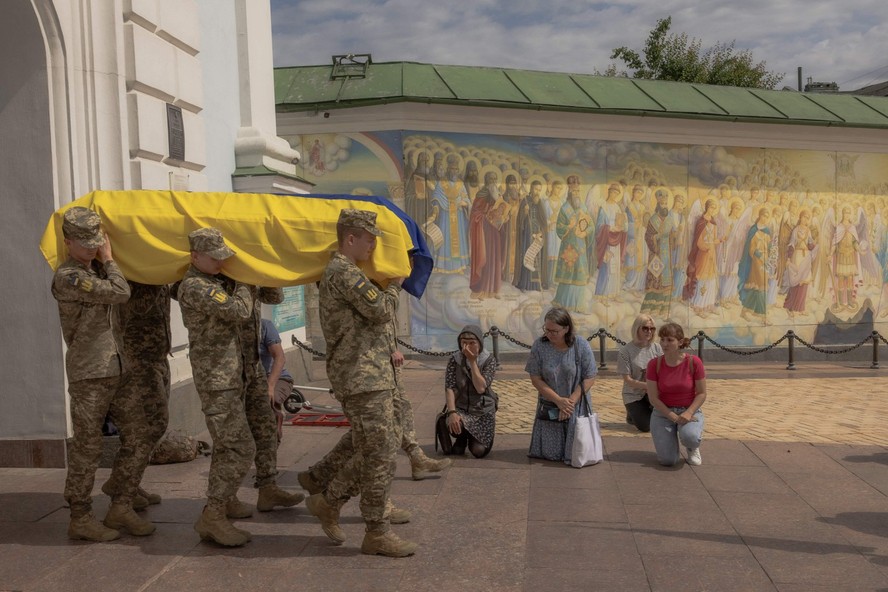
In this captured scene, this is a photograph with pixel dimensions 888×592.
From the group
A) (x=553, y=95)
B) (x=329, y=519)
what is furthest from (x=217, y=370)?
(x=553, y=95)

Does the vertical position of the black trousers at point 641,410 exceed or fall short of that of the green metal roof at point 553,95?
it falls short

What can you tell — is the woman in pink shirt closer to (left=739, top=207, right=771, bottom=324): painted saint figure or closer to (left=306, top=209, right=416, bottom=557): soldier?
(left=306, top=209, right=416, bottom=557): soldier

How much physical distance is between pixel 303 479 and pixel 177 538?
30.8 inches

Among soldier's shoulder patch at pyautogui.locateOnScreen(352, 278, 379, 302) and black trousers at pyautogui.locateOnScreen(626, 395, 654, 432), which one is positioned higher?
soldier's shoulder patch at pyautogui.locateOnScreen(352, 278, 379, 302)

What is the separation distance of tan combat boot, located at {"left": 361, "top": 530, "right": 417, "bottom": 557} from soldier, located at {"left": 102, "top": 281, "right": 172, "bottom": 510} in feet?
4.91

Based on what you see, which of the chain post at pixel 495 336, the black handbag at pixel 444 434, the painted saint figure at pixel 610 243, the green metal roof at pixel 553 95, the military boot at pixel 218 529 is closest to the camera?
the military boot at pixel 218 529

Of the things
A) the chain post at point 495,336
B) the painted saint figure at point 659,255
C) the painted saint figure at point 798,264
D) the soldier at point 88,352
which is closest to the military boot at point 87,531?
the soldier at point 88,352

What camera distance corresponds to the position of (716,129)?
16453 millimetres

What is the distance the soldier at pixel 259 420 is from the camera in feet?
17.6

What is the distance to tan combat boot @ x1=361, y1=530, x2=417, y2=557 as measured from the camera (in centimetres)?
470

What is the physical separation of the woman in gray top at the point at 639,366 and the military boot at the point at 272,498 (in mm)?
3716

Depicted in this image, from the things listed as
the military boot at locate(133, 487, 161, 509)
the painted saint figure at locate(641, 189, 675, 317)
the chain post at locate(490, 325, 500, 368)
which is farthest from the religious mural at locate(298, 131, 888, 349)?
the military boot at locate(133, 487, 161, 509)

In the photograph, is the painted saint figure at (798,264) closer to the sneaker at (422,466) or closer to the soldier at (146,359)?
the sneaker at (422,466)

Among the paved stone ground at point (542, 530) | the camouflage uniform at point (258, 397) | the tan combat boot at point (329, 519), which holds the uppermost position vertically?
the camouflage uniform at point (258, 397)
